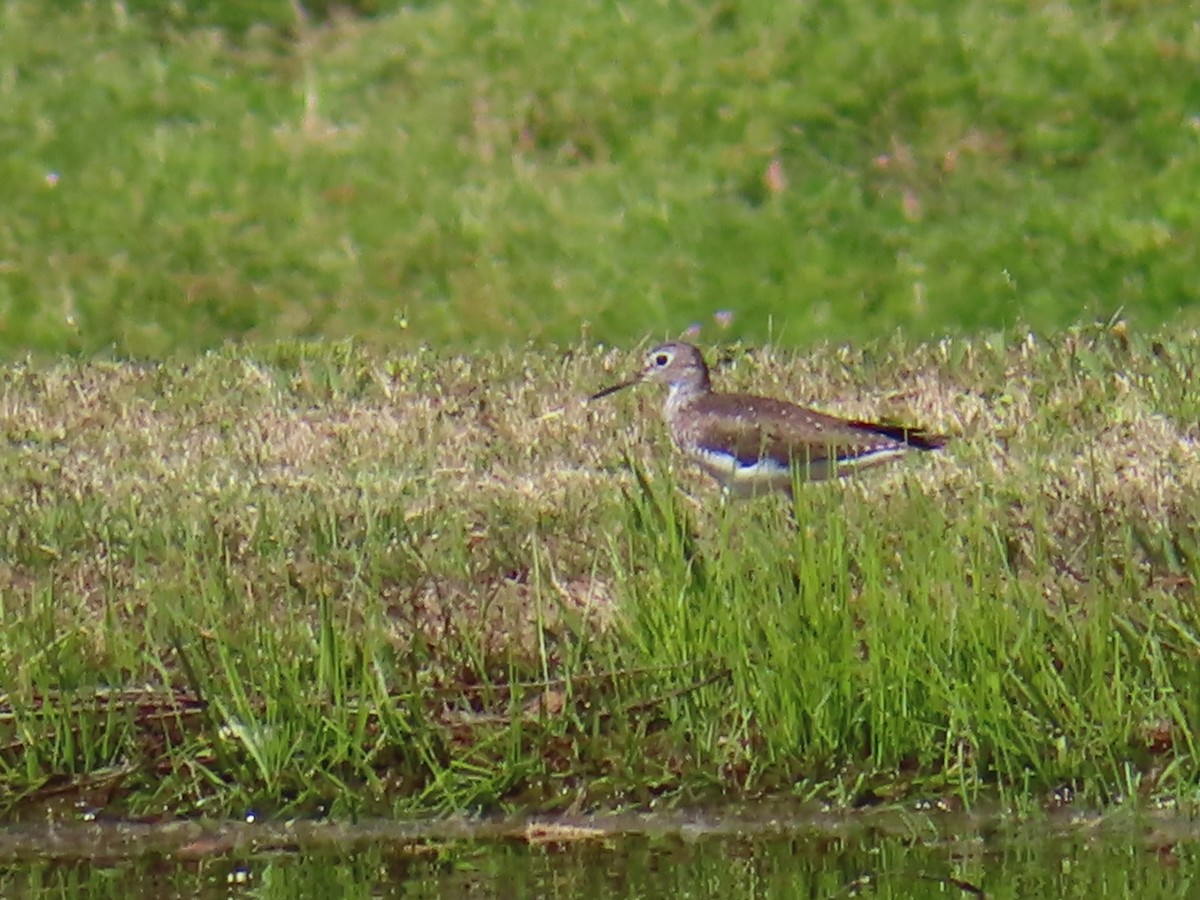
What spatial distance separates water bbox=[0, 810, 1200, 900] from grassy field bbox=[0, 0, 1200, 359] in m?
7.04

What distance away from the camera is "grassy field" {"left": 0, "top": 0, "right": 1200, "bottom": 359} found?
47.9 ft

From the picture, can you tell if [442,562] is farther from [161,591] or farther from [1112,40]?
[1112,40]

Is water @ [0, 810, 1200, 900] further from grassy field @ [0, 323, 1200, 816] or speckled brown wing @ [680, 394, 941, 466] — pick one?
speckled brown wing @ [680, 394, 941, 466]

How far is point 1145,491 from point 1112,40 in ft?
27.1

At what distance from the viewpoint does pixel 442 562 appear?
836cm

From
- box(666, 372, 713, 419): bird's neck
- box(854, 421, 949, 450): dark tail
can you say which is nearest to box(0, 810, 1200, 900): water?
box(854, 421, 949, 450): dark tail

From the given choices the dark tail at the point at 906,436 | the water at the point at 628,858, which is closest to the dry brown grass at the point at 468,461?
the dark tail at the point at 906,436

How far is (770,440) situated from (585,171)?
6956mm

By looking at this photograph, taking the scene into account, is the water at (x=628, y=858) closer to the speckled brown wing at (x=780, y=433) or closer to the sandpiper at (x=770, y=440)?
the sandpiper at (x=770, y=440)

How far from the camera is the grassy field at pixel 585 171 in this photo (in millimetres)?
14602

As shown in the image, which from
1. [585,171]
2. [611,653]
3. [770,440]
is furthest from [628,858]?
[585,171]

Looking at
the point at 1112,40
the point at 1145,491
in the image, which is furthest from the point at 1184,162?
the point at 1145,491

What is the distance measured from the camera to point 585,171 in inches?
623

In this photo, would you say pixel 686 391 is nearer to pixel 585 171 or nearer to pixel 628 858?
pixel 628 858
